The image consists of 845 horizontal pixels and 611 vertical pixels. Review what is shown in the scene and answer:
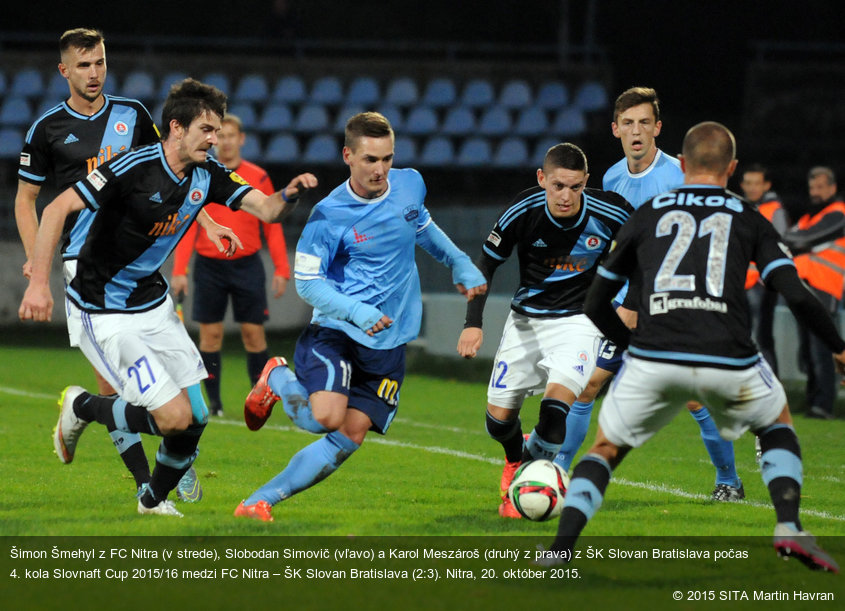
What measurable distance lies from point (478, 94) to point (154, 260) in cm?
1445

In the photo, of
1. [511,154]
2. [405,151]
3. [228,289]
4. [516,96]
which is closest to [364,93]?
[405,151]

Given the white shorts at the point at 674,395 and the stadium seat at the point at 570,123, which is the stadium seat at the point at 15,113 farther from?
the white shorts at the point at 674,395

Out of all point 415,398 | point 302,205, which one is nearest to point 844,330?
point 415,398

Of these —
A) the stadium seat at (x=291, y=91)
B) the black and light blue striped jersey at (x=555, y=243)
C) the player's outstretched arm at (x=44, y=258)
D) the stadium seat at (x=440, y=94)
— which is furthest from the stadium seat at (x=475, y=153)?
the player's outstretched arm at (x=44, y=258)

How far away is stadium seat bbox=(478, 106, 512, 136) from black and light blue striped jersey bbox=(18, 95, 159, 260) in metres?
12.9

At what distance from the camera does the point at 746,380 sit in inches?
171

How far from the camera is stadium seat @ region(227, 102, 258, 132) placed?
19.1 m

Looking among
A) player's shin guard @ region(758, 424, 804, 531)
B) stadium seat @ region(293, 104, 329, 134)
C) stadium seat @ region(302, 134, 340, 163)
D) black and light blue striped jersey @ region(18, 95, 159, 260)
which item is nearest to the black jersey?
player's shin guard @ region(758, 424, 804, 531)

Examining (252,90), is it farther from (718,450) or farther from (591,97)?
(718,450)

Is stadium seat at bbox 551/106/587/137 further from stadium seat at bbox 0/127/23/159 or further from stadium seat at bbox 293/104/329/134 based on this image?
stadium seat at bbox 0/127/23/159

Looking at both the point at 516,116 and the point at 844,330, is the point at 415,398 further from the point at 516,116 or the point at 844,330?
the point at 516,116

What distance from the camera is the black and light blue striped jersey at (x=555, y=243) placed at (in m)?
6.16

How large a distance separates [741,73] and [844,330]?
33.0ft

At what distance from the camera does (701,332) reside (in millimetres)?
4301
